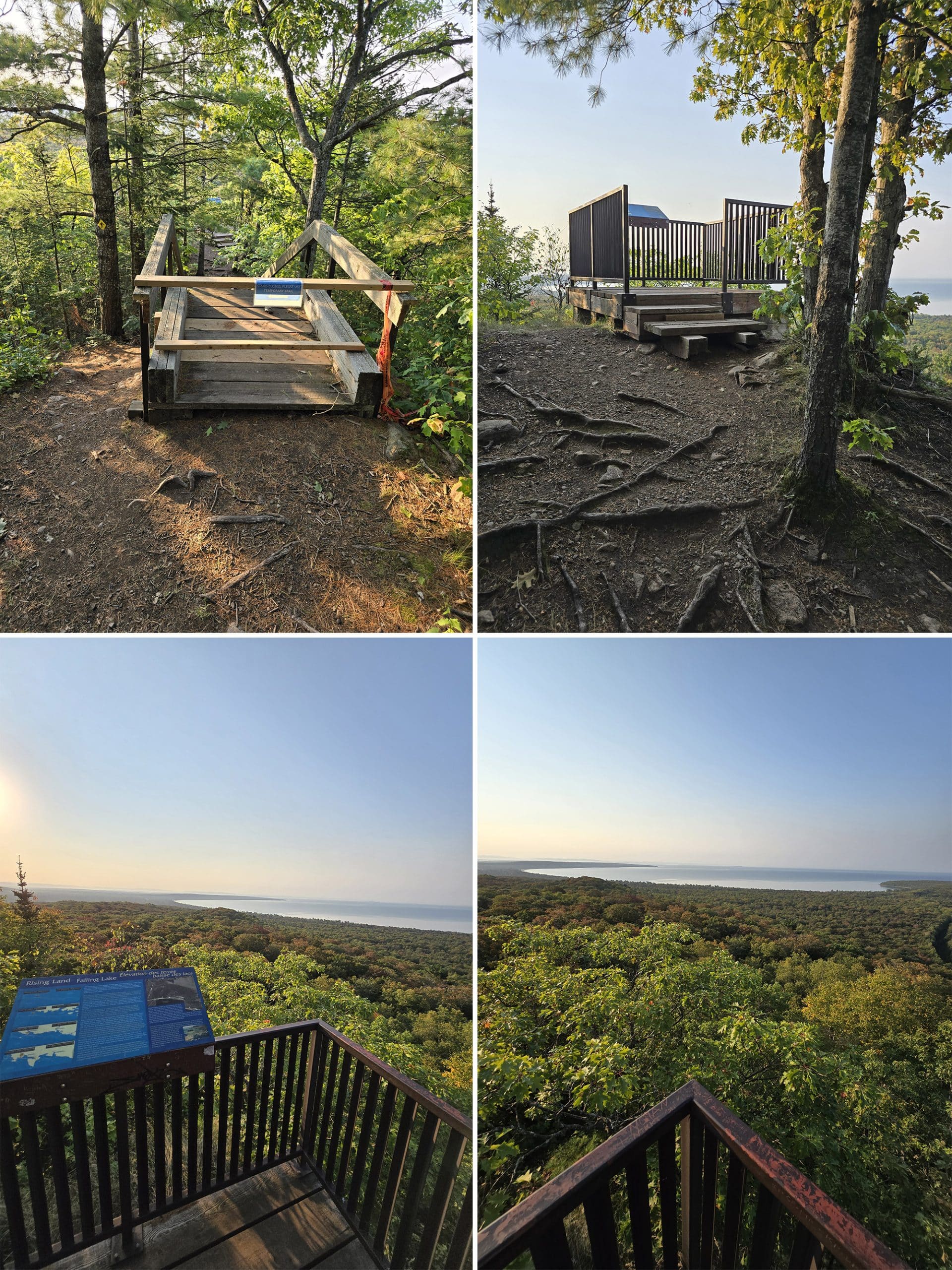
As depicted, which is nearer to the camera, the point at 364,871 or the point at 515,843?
the point at 515,843

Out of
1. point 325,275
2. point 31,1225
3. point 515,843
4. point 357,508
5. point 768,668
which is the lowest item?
point 31,1225

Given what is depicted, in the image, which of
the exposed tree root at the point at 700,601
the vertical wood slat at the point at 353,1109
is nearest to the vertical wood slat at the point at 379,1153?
the vertical wood slat at the point at 353,1109

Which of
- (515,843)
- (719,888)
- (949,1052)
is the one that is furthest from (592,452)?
(949,1052)

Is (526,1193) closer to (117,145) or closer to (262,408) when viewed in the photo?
(262,408)

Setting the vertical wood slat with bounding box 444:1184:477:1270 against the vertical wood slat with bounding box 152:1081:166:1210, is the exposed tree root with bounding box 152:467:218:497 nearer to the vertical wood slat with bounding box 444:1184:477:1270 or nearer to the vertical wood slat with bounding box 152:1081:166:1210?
the vertical wood slat with bounding box 152:1081:166:1210

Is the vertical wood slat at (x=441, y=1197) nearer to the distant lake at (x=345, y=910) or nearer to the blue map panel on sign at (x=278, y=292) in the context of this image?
the distant lake at (x=345, y=910)

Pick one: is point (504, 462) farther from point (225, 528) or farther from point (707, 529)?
point (225, 528)

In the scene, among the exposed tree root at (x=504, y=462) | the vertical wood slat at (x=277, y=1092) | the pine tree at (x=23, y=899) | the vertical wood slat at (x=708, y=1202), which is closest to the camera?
the vertical wood slat at (x=708, y=1202)
